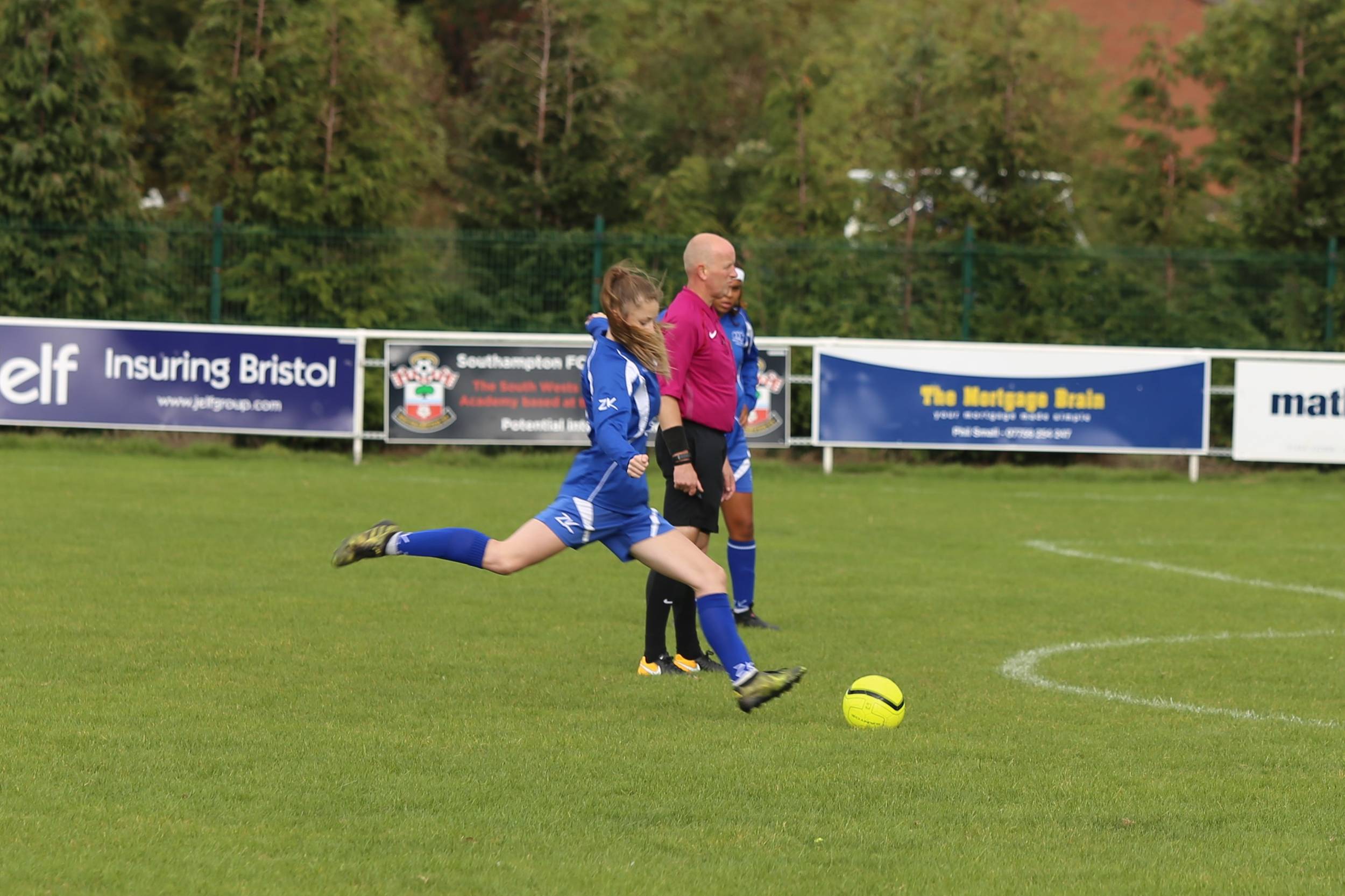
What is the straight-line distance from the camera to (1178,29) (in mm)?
54219

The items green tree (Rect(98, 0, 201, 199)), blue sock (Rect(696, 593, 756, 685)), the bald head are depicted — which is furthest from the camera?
green tree (Rect(98, 0, 201, 199))

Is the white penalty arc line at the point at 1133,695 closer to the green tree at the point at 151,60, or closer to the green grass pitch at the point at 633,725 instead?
the green grass pitch at the point at 633,725

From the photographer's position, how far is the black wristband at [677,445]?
7.08m

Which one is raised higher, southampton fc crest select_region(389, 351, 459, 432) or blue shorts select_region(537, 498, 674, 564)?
southampton fc crest select_region(389, 351, 459, 432)

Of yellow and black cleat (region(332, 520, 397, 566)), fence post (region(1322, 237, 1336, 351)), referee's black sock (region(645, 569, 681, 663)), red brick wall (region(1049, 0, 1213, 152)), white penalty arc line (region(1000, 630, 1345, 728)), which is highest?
red brick wall (region(1049, 0, 1213, 152))

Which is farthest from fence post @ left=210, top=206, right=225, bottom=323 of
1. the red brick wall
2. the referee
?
the red brick wall

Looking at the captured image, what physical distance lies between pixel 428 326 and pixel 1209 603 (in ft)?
41.1

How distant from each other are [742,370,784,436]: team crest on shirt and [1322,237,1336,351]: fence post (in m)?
7.32

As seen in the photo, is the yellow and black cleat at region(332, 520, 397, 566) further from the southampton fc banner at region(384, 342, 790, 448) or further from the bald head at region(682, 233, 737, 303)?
the southampton fc banner at region(384, 342, 790, 448)

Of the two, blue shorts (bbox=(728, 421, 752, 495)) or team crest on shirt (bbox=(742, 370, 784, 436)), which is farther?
team crest on shirt (bbox=(742, 370, 784, 436))

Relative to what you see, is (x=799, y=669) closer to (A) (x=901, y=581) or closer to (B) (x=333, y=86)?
(A) (x=901, y=581)

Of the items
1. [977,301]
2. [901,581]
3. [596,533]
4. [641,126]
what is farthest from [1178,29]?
[596,533]

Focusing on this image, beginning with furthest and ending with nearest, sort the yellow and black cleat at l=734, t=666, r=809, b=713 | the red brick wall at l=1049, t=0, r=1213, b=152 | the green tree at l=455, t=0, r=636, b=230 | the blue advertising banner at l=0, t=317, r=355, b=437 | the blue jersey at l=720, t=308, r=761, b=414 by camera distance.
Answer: the red brick wall at l=1049, t=0, r=1213, b=152, the green tree at l=455, t=0, r=636, b=230, the blue advertising banner at l=0, t=317, r=355, b=437, the blue jersey at l=720, t=308, r=761, b=414, the yellow and black cleat at l=734, t=666, r=809, b=713

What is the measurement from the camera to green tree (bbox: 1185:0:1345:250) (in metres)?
22.8
